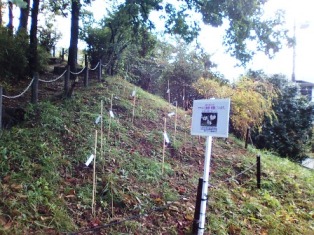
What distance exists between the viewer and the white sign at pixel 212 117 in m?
3.64

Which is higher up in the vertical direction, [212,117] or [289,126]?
[212,117]

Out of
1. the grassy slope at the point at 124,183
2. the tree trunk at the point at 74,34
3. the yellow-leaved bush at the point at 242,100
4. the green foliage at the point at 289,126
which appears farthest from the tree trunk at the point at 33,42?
the green foliage at the point at 289,126

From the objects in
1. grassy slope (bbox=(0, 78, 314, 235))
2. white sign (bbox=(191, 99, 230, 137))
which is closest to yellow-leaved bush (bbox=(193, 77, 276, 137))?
grassy slope (bbox=(0, 78, 314, 235))

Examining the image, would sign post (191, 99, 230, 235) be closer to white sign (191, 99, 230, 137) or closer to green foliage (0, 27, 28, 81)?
white sign (191, 99, 230, 137)

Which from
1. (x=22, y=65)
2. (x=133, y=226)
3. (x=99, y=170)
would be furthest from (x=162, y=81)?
(x=133, y=226)

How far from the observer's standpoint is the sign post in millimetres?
3658

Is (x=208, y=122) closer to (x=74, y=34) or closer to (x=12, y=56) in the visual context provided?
(x=12, y=56)

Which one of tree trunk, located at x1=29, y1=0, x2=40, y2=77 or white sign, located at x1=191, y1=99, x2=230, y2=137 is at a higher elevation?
tree trunk, located at x1=29, y1=0, x2=40, y2=77

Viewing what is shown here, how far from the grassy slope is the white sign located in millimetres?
1464

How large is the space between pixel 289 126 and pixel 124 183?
401 inches

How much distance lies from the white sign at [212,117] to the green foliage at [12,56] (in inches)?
300

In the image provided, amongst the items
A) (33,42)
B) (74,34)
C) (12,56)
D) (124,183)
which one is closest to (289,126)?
(74,34)

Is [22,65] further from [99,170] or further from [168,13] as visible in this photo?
[99,170]

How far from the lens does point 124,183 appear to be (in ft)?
16.1
